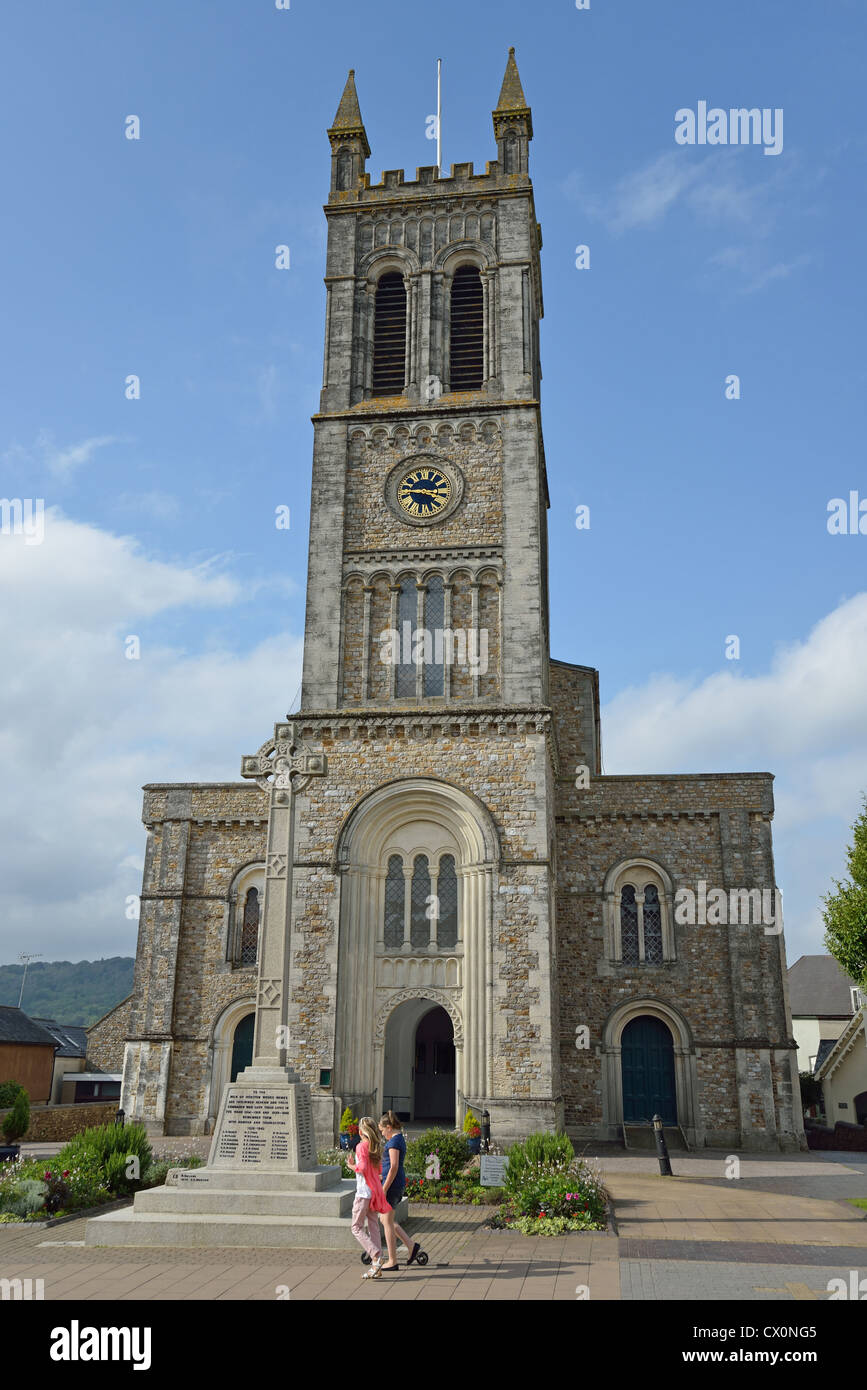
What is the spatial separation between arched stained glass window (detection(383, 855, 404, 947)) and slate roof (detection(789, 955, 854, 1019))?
25660 mm

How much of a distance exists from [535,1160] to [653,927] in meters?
13.9

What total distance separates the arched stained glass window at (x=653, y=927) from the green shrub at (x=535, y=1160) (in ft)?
42.8

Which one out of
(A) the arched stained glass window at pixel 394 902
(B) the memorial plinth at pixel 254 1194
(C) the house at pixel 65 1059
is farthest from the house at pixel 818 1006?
(B) the memorial plinth at pixel 254 1194

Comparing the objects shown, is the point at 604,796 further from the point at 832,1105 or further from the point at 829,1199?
the point at 832,1105

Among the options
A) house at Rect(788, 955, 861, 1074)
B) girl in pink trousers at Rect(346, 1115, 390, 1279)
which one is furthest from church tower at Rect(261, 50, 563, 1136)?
house at Rect(788, 955, 861, 1074)

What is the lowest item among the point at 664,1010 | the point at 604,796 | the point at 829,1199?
the point at 829,1199

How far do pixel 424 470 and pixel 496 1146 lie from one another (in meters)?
16.8

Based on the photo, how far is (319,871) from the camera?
24672 millimetres

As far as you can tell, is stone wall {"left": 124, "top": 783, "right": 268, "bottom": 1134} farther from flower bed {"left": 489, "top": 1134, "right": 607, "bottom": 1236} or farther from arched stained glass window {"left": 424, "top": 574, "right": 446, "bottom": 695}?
flower bed {"left": 489, "top": 1134, "right": 607, "bottom": 1236}

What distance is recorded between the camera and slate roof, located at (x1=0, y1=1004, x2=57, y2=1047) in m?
33.7

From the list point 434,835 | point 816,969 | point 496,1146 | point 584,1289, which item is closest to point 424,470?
point 434,835

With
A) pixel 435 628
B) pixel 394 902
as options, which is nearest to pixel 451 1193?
pixel 394 902

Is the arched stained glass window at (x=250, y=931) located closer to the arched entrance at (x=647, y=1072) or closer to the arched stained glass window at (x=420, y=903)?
the arched stained glass window at (x=420, y=903)

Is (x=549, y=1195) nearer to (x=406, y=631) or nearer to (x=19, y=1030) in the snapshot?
(x=406, y=631)
